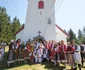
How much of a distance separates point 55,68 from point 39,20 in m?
11.6

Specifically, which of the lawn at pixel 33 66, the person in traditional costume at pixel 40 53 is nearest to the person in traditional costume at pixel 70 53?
the lawn at pixel 33 66

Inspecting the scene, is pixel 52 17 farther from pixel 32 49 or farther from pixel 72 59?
pixel 72 59

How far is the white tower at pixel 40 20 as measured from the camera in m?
23.3

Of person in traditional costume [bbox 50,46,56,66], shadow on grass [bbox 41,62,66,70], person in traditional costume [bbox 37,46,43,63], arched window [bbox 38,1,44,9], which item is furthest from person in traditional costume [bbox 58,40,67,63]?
arched window [bbox 38,1,44,9]

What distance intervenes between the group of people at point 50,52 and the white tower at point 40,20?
7931 mm

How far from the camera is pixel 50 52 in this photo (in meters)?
14.3

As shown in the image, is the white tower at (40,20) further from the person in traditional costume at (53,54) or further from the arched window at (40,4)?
the person in traditional costume at (53,54)

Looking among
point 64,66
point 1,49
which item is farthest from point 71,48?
point 1,49

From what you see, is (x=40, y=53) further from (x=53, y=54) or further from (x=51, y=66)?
(x=51, y=66)

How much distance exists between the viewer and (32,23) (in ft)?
77.2

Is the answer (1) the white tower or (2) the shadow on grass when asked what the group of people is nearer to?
(2) the shadow on grass

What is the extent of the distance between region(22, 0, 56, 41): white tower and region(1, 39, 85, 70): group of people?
793 cm

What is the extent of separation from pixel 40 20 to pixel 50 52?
32.7 ft

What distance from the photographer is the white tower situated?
915 inches
